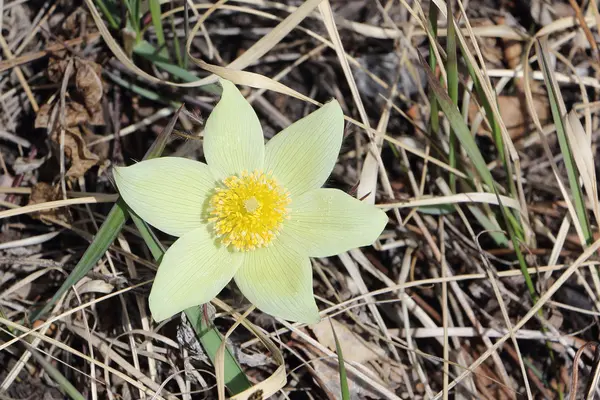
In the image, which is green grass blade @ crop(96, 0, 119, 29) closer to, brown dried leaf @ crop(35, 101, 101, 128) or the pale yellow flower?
brown dried leaf @ crop(35, 101, 101, 128)

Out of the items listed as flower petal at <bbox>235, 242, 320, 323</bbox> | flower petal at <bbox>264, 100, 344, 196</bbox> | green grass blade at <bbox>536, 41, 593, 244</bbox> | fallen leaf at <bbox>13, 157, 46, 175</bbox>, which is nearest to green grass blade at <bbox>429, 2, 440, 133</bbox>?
green grass blade at <bbox>536, 41, 593, 244</bbox>

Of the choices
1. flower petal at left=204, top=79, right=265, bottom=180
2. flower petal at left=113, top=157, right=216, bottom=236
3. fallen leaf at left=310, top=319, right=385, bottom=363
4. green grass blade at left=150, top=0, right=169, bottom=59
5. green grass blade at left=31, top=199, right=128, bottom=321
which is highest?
green grass blade at left=150, top=0, right=169, bottom=59

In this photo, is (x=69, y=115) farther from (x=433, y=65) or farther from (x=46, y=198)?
(x=433, y=65)

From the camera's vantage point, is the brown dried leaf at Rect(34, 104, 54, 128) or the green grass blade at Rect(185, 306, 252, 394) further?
the brown dried leaf at Rect(34, 104, 54, 128)

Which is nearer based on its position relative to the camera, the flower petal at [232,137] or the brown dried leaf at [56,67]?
the flower petal at [232,137]

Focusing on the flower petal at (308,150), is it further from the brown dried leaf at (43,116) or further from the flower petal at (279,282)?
the brown dried leaf at (43,116)

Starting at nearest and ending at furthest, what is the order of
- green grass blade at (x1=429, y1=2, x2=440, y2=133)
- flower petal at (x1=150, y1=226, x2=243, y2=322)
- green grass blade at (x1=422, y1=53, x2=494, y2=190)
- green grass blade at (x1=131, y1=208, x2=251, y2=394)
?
flower petal at (x1=150, y1=226, x2=243, y2=322) < green grass blade at (x1=131, y1=208, x2=251, y2=394) < green grass blade at (x1=422, y1=53, x2=494, y2=190) < green grass blade at (x1=429, y1=2, x2=440, y2=133)

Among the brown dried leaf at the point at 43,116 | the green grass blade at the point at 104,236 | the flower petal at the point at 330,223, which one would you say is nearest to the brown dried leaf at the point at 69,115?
the brown dried leaf at the point at 43,116
